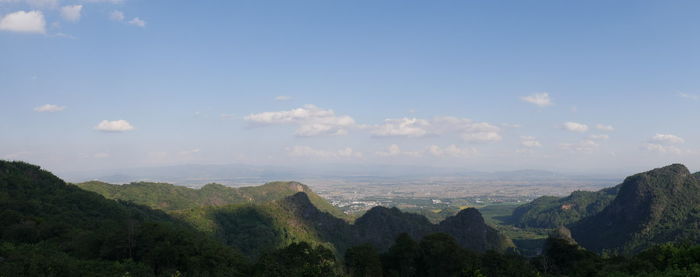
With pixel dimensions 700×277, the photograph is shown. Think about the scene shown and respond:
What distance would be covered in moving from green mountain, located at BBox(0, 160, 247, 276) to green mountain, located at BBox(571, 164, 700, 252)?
106 meters

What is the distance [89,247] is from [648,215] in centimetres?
13940

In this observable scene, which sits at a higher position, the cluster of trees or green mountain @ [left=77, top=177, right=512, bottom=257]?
the cluster of trees

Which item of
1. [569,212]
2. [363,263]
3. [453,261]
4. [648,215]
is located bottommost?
[569,212]

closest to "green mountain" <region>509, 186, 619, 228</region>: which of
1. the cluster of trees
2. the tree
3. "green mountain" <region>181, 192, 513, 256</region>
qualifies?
"green mountain" <region>181, 192, 513, 256</region>

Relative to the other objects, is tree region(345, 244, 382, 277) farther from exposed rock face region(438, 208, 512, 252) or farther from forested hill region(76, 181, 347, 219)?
forested hill region(76, 181, 347, 219)

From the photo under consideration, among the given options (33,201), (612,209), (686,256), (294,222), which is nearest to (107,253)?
(33,201)

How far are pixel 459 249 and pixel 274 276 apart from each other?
2882 cm

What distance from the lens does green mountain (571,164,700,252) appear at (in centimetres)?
10375

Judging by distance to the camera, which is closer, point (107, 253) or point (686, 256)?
point (686, 256)

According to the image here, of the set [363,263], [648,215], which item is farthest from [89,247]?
[648,215]

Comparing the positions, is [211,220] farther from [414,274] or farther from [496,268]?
[496,268]

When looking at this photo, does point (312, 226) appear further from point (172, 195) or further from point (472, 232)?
point (172, 195)

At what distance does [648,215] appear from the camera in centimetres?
11619

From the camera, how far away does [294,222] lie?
107m
